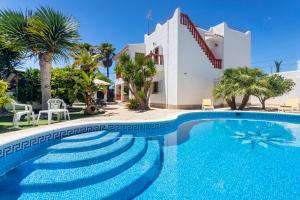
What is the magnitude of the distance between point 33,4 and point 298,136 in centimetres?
1568

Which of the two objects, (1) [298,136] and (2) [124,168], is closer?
(2) [124,168]

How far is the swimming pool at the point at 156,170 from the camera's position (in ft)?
10.9

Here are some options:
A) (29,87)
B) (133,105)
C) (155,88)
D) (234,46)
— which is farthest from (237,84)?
(29,87)

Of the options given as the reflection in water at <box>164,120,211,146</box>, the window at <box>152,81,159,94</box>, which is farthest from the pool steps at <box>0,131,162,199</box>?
the window at <box>152,81,159,94</box>

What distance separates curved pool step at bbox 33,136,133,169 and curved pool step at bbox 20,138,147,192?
18 cm

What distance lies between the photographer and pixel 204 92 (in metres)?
16.8

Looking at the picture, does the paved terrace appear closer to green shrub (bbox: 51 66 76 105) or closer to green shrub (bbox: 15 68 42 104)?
green shrub (bbox: 51 66 76 105)

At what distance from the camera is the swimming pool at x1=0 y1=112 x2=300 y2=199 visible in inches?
131

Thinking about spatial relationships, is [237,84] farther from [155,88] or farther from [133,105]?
[133,105]

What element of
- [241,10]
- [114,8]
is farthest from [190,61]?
[114,8]

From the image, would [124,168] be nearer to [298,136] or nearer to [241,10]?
[298,136]

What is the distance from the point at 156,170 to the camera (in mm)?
4422

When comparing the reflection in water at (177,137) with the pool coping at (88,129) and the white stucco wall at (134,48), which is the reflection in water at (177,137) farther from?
the white stucco wall at (134,48)

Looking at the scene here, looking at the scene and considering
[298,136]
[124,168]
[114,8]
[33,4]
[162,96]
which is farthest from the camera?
[162,96]
